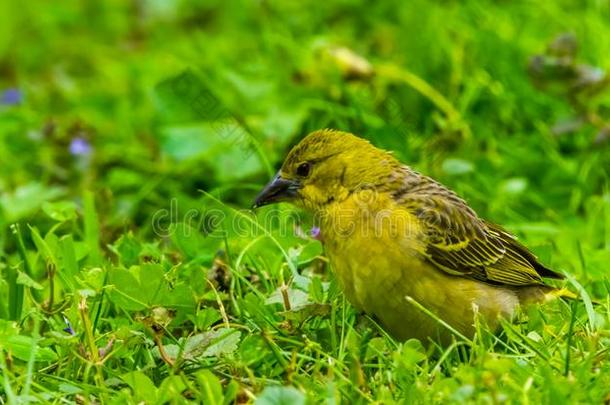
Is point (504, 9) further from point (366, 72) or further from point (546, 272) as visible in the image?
point (546, 272)

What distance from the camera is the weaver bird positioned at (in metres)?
3.92

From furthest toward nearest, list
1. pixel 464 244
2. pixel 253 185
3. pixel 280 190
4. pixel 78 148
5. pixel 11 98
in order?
pixel 11 98 → pixel 78 148 → pixel 253 185 → pixel 280 190 → pixel 464 244

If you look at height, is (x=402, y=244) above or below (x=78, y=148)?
above

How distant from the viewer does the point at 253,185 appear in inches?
204

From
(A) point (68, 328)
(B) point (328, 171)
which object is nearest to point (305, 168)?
(B) point (328, 171)

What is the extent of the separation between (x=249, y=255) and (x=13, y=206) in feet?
4.99

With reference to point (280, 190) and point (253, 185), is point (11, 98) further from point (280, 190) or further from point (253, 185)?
point (280, 190)

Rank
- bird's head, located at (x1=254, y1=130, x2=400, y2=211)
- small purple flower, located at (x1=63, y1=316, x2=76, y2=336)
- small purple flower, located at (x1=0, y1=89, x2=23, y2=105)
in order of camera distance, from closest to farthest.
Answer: small purple flower, located at (x1=63, y1=316, x2=76, y2=336) → bird's head, located at (x1=254, y1=130, x2=400, y2=211) → small purple flower, located at (x1=0, y1=89, x2=23, y2=105)

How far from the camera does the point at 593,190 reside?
5.89 metres

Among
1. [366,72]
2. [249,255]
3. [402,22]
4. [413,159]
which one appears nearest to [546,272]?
[249,255]

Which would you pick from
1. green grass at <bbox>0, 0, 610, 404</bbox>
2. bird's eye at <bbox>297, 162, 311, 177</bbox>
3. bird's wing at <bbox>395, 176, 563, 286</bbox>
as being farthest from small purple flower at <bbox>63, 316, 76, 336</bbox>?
bird's wing at <bbox>395, 176, 563, 286</bbox>

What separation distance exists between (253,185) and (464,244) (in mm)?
1181

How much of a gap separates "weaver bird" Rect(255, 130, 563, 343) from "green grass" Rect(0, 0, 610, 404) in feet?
0.40

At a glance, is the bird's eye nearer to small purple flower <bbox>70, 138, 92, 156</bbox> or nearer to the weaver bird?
the weaver bird
